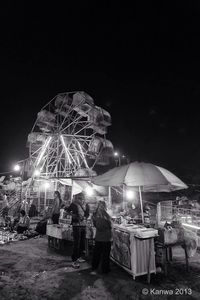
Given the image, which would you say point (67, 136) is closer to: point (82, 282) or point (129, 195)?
point (129, 195)

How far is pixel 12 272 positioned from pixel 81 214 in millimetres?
2205

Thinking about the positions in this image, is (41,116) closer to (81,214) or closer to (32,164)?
(32,164)

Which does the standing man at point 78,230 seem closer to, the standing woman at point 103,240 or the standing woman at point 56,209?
the standing woman at point 103,240

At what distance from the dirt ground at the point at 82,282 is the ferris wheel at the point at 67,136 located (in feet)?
43.4

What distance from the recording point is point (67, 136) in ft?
64.9

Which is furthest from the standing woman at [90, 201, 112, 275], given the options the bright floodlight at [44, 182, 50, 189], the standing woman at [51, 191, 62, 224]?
the bright floodlight at [44, 182, 50, 189]

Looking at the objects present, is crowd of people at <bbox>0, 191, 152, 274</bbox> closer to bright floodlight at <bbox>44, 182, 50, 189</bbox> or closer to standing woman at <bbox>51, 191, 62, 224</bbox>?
standing woman at <bbox>51, 191, 62, 224</bbox>

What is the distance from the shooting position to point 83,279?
4.93 meters

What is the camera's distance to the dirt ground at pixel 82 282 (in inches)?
166

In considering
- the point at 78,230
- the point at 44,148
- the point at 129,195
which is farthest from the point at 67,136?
the point at 78,230

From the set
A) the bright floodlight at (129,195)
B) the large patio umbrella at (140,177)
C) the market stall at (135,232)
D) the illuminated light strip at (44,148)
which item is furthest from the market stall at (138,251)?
the illuminated light strip at (44,148)

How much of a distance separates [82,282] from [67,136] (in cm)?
1579

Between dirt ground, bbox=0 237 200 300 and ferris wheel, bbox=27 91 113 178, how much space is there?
13.2 meters

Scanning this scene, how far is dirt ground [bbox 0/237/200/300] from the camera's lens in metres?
4.23
